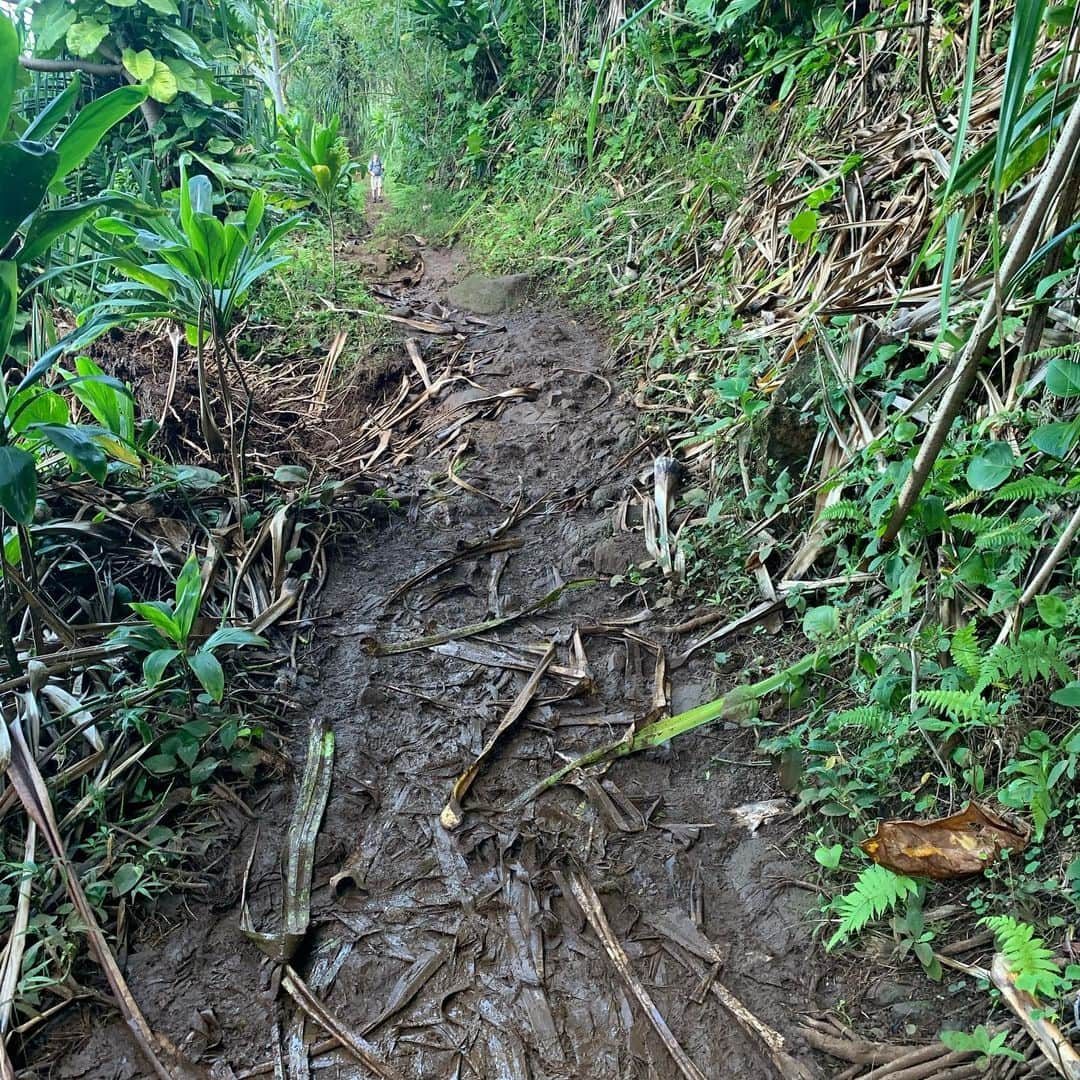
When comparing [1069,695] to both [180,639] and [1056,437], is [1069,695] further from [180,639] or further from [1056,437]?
[180,639]

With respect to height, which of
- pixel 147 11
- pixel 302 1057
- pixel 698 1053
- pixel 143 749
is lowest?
pixel 698 1053

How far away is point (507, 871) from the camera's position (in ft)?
5.84

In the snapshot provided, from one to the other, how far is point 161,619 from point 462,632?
0.94 meters

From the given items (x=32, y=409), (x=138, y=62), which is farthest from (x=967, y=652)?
(x=138, y=62)

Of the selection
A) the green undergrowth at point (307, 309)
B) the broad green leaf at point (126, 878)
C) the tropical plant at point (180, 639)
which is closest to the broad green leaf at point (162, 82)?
the green undergrowth at point (307, 309)

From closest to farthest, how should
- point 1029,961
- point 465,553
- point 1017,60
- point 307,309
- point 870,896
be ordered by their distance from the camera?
point 1017,60 < point 1029,961 < point 870,896 < point 465,553 < point 307,309

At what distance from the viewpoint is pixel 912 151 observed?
8.64ft

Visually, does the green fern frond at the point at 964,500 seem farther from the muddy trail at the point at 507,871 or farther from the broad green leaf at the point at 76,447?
the broad green leaf at the point at 76,447

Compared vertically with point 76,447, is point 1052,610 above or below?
below

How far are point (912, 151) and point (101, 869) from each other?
3.24 m

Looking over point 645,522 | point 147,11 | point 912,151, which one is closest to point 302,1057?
point 645,522

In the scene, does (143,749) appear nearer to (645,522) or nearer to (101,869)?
(101,869)

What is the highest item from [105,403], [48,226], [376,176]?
[376,176]

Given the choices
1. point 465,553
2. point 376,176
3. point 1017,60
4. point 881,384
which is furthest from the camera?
point 376,176
